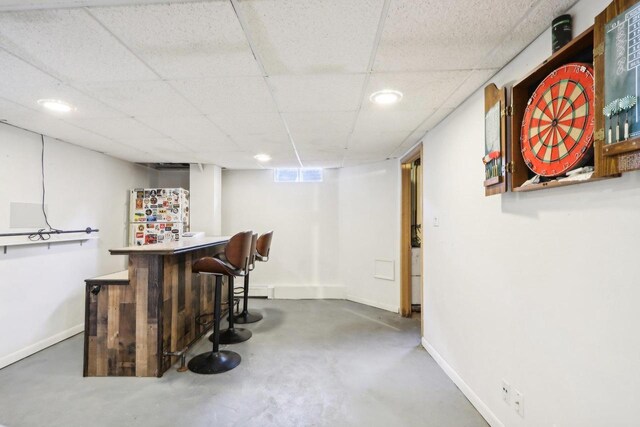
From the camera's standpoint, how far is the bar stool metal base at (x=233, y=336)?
3203 millimetres

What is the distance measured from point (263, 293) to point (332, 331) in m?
1.99

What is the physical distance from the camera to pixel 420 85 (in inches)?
77.5

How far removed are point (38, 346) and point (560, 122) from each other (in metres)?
4.70

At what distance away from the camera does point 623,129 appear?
0.98 meters

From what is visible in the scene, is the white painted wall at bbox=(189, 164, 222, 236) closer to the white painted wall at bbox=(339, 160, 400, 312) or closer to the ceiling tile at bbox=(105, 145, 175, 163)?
the ceiling tile at bbox=(105, 145, 175, 163)

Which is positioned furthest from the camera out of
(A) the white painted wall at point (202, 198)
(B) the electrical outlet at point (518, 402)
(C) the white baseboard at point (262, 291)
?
(C) the white baseboard at point (262, 291)

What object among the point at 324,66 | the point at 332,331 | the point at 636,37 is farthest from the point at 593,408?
the point at 332,331

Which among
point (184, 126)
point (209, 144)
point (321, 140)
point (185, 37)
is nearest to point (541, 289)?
point (185, 37)

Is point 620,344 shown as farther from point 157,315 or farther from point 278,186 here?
point 278,186

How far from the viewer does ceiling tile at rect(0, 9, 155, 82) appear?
132cm

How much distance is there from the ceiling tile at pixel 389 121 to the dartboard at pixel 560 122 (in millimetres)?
1071

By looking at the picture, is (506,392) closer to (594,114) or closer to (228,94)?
(594,114)

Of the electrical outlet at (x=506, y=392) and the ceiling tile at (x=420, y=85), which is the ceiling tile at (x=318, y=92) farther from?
the electrical outlet at (x=506, y=392)

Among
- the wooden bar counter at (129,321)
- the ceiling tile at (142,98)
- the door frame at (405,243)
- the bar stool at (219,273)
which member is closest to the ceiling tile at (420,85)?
the ceiling tile at (142,98)
